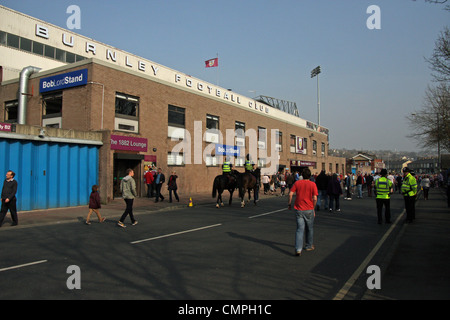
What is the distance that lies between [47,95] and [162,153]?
26.6 feet

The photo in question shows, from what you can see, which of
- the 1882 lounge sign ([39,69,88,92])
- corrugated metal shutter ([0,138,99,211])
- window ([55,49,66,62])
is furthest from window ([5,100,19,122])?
corrugated metal shutter ([0,138,99,211])

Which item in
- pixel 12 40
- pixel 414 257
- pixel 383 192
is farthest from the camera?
pixel 12 40

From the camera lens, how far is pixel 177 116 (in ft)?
79.5

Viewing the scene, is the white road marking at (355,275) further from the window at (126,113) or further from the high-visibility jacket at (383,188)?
the window at (126,113)

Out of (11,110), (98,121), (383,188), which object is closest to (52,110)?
(98,121)

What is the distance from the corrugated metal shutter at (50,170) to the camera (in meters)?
14.1

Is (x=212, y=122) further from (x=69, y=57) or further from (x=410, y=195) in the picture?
(x=410, y=195)

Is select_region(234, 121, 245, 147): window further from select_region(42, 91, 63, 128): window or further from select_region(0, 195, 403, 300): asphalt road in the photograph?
select_region(0, 195, 403, 300): asphalt road

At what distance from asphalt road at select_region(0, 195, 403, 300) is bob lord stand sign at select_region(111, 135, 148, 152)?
8342 millimetres

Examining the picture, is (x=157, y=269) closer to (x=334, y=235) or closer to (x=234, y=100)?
(x=334, y=235)

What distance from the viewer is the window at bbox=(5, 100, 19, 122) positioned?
76.3 ft

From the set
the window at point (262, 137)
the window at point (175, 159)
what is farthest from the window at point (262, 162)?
the window at point (175, 159)

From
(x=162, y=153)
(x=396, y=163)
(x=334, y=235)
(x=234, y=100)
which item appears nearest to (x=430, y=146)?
(x=234, y=100)

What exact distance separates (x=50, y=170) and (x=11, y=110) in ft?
39.1
